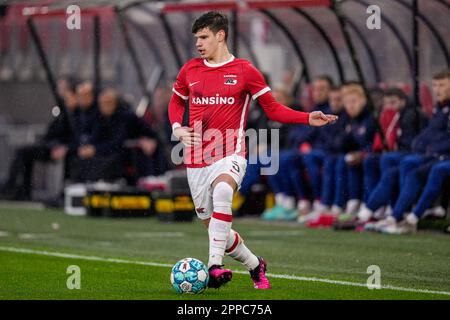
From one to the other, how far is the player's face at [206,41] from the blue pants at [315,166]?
26.2 ft

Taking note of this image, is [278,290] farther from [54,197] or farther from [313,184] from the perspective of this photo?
[54,197]

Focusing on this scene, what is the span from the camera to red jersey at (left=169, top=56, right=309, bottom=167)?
Result: 952cm

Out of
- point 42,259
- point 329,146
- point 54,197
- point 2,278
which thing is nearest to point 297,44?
point 329,146

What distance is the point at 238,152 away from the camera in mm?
9539

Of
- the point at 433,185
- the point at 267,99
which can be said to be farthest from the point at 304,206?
the point at 267,99

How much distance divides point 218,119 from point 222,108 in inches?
3.6

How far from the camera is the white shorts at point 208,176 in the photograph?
9.42 meters

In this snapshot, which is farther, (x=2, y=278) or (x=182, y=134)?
(x=2, y=278)

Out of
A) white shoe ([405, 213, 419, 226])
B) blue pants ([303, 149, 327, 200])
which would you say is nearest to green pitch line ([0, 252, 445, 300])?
white shoe ([405, 213, 419, 226])

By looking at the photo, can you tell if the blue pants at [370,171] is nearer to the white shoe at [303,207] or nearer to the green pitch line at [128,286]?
the white shoe at [303,207]

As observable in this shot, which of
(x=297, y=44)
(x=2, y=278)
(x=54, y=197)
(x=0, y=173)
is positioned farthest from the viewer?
(x=0, y=173)

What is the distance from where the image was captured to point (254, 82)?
959 cm

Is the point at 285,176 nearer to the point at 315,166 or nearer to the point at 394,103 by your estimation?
the point at 315,166

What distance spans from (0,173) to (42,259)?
45.8ft
